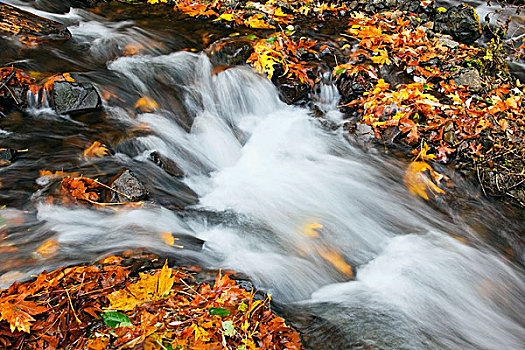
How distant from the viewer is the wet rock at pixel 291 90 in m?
6.24

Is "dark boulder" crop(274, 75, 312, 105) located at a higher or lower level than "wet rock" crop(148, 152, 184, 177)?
higher

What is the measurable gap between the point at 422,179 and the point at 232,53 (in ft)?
12.4

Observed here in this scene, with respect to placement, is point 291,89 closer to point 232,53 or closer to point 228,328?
point 232,53

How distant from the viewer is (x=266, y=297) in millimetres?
2887

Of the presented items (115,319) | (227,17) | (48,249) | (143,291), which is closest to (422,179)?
(143,291)

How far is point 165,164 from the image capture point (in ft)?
15.0

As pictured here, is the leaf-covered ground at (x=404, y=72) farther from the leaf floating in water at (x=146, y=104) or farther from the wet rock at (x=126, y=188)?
the wet rock at (x=126, y=188)

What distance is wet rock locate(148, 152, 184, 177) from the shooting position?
454 centimetres

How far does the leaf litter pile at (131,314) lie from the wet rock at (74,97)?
2.84 meters

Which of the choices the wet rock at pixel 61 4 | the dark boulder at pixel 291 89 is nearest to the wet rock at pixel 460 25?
the dark boulder at pixel 291 89

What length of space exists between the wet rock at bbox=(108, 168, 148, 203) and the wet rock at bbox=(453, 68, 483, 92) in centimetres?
544

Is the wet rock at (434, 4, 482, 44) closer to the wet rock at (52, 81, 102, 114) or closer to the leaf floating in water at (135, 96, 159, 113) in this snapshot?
the leaf floating in water at (135, 96, 159, 113)

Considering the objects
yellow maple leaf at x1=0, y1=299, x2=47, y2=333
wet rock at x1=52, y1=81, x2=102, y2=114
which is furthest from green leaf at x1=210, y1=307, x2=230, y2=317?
wet rock at x1=52, y1=81, x2=102, y2=114

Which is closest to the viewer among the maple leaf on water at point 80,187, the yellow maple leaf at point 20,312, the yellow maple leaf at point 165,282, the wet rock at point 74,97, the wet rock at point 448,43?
the yellow maple leaf at point 20,312
